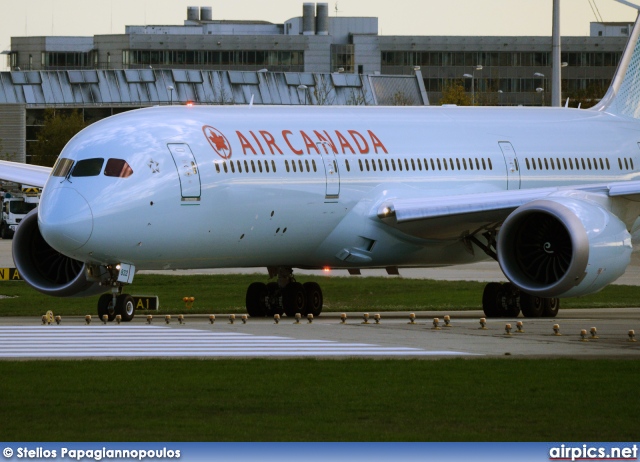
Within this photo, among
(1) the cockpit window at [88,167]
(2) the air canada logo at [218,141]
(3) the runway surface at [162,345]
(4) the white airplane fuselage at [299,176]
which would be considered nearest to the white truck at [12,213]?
(4) the white airplane fuselage at [299,176]

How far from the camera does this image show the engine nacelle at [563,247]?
2722cm

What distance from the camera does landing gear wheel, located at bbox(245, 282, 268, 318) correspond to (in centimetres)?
3197

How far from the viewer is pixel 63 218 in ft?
86.7

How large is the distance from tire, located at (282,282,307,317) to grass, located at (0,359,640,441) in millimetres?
10672

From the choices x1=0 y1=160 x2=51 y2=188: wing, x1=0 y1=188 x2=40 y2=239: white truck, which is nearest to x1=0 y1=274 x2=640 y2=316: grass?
x1=0 y1=160 x2=51 y2=188: wing

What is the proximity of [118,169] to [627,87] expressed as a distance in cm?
1479

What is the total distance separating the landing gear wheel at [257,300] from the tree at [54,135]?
8405cm

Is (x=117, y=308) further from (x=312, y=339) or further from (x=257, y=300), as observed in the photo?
(x=312, y=339)

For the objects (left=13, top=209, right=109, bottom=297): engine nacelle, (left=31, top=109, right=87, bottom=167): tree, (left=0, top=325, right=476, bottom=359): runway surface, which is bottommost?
(left=0, top=325, right=476, bottom=359): runway surface

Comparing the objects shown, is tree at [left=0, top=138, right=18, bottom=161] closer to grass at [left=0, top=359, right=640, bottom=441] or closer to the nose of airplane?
the nose of airplane

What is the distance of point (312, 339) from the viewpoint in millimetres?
24562

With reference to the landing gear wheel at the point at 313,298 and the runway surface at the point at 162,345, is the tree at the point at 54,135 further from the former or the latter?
the runway surface at the point at 162,345

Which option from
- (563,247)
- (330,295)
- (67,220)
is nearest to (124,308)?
(67,220)

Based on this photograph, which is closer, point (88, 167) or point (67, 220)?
point (67, 220)
